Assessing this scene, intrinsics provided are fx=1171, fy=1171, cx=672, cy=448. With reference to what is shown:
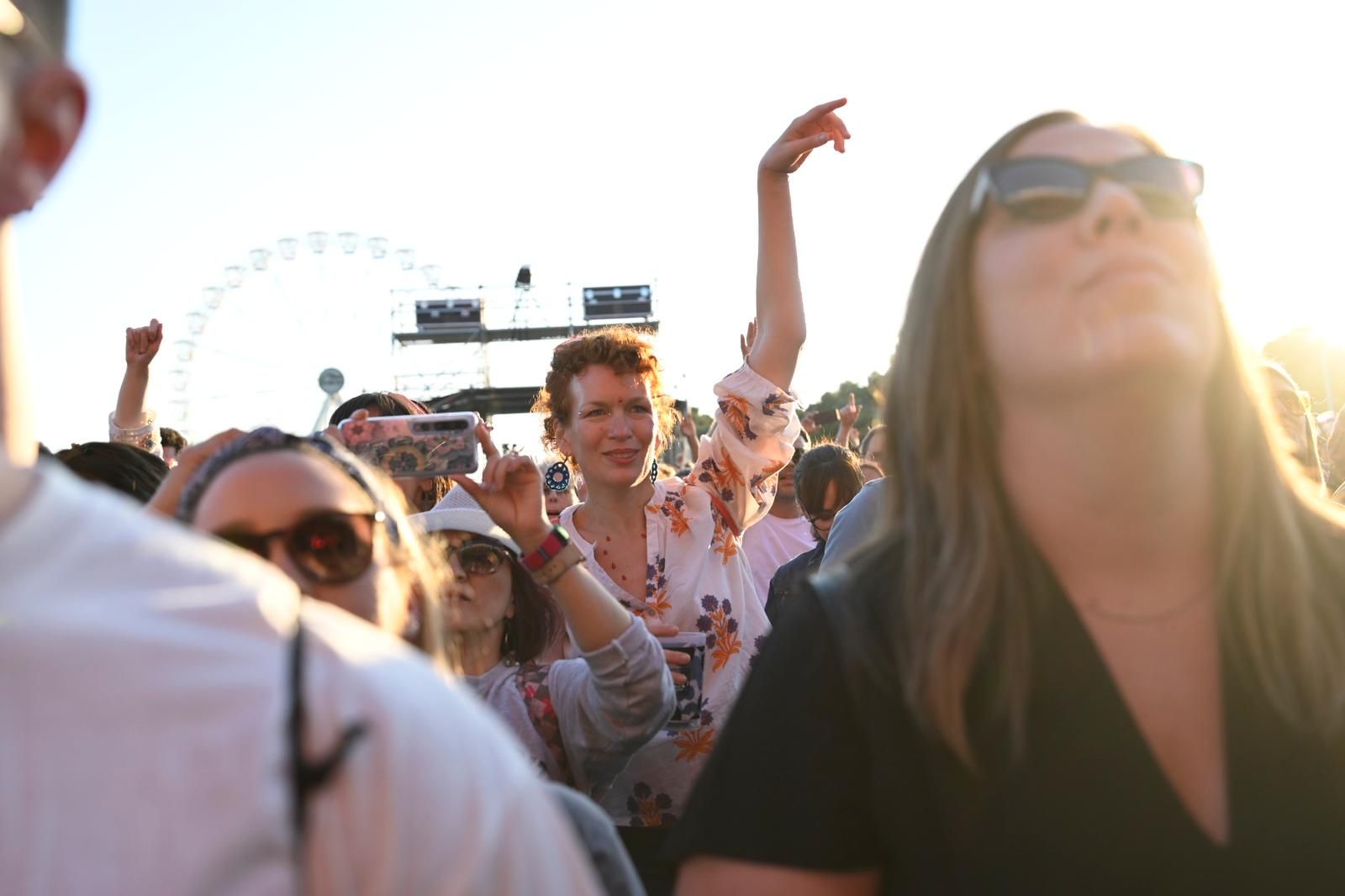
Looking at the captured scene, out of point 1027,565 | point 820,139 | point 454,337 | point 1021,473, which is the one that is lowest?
point 1027,565

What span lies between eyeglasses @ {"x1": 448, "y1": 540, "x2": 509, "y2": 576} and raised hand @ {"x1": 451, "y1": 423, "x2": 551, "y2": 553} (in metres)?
0.37

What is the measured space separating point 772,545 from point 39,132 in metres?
5.44

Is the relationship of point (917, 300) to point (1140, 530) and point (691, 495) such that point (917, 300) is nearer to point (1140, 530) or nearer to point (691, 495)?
point (1140, 530)

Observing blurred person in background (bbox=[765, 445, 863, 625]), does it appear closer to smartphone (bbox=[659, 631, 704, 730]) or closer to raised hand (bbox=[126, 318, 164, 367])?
smartphone (bbox=[659, 631, 704, 730])

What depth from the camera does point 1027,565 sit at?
1546 millimetres

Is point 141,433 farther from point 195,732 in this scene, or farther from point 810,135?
point 195,732

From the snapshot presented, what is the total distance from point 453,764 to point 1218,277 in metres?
1.34

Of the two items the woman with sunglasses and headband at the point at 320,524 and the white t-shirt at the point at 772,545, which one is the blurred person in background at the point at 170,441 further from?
the woman with sunglasses and headband at the point at 320,524

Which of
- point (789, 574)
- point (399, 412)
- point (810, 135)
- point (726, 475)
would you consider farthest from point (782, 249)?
point (789, 574)

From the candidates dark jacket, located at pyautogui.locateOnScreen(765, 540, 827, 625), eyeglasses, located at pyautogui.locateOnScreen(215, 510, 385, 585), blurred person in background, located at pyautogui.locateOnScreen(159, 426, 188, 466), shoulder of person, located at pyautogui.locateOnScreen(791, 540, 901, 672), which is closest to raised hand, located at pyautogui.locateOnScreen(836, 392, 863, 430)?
dark jacket, located at pyautogui.locateOnScreen(765, 540, 827, 625)

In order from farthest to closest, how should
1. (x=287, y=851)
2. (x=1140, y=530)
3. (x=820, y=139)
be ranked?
(x=820, y=139) < (x=1140, y=530) < (x=287, y=851)

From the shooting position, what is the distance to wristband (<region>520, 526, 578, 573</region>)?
8.38 ft

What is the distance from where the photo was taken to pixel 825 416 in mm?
9000

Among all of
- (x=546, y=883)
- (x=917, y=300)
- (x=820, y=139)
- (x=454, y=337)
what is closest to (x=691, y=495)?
(x=820, y=139)
